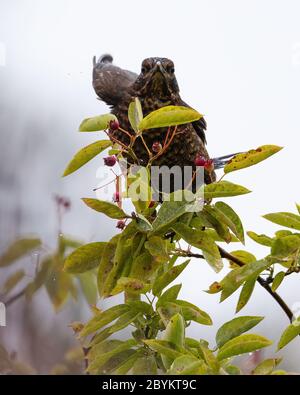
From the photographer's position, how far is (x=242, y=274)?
1425mm

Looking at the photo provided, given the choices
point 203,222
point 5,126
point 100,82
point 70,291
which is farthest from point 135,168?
point 100,82

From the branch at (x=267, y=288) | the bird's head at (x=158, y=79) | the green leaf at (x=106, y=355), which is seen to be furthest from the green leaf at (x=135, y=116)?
the bird's head at (x=158, y=79)

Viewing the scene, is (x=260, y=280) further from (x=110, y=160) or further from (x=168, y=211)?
(x=110, y=160)

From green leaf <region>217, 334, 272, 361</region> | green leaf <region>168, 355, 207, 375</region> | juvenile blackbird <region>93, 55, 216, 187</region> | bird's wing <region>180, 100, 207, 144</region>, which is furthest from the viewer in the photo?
bird's wing <region>180, 100, 207, 144</region>

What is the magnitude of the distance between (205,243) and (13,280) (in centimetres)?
43

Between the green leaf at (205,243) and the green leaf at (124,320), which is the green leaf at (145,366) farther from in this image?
the green leaf at (205,243)

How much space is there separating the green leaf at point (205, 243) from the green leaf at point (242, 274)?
1.3 inches

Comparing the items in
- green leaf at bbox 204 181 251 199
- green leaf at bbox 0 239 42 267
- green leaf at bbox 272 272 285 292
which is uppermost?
green leaf at bbox 204 181 251 199

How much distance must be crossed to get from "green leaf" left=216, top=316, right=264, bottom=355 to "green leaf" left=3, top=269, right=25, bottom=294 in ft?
1.43

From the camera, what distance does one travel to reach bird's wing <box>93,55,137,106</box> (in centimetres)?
249

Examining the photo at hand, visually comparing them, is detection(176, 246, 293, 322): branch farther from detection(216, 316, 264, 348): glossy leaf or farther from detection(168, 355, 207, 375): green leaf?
detection(168, 355, 207, 375): green leaf

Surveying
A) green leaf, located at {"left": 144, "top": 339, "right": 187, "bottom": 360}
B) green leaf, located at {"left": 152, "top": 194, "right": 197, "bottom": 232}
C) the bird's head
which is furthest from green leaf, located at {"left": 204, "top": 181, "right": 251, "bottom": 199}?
the bird's head

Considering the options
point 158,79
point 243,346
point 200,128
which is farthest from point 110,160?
point 200,128
